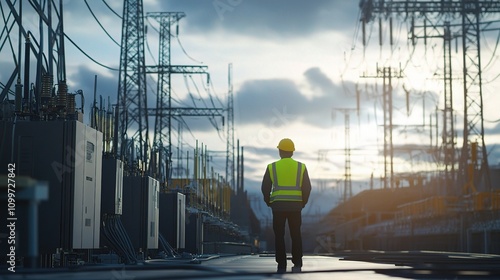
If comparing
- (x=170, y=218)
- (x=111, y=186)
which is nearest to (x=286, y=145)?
(x=111, y=186)

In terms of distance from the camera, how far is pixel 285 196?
10805 millimetres

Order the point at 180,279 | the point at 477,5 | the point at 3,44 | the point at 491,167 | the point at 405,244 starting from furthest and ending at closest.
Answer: the point at 491,167 < the point at 405,244 < the point at 477,5 < the point at 3,44 < the point at 180,279

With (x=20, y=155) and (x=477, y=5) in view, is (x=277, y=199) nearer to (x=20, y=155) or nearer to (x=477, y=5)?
(x=20, y=155)

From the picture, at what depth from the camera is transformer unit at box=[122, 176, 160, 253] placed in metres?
15.3

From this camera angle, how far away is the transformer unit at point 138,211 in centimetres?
1532

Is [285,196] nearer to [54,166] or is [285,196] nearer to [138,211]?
[54,166]

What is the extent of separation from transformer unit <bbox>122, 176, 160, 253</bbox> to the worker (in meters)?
4.97

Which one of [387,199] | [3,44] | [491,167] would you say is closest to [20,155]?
[3,44]

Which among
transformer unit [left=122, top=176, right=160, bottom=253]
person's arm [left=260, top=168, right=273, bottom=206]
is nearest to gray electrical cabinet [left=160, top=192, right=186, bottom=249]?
transformer unit [left=122, top=176, right=160, bottom=253]

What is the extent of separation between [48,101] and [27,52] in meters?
0.79

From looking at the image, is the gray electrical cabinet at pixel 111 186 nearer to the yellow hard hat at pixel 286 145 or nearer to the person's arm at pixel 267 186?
the person's arm at pixel 267 186

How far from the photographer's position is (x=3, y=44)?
46.4 feet

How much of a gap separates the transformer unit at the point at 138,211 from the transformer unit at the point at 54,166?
4.93m

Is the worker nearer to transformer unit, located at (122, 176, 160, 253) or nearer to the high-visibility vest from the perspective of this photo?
the high-visibility vest
